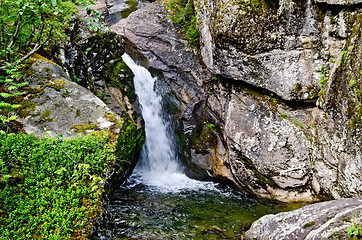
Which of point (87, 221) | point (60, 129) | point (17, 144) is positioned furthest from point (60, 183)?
point (60, 129)

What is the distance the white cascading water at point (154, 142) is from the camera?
9977 mm

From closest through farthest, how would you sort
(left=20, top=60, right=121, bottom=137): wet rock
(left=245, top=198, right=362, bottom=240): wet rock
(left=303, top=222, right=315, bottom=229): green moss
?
(left=245, top=198, right=362, bottom=240): wet rock → (left=303, top=222, right=315, bottom=229): green moss → (left=20, top=60, right=121, bottom=137): wet rock

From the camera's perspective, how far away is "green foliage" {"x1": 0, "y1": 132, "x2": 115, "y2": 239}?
11.7 feet

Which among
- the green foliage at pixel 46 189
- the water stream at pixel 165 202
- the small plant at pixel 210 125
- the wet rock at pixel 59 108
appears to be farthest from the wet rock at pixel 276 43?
the green foliage at pixel 46 189

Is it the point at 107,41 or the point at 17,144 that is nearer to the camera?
the point at 17,144

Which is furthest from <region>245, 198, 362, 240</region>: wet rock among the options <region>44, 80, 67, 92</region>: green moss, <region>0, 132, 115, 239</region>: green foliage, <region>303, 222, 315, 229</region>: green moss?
<region>44, 80, 67, 92</region>: green moss

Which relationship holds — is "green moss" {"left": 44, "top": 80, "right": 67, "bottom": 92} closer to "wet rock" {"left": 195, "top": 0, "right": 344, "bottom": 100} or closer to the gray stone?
"wet rock" {"left": 195, "top": 0, "right": 344, "bottom": 100}

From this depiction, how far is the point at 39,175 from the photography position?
4.15 metres

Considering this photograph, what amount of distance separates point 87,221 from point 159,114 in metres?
7.02

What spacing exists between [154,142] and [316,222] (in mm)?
6896

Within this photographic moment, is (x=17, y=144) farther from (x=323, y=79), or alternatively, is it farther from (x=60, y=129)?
(x=323, y=79)

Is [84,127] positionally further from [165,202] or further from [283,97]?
[283,97]

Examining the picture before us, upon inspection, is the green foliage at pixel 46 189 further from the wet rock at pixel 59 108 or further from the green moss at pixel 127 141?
the green moss at pixel 127 141

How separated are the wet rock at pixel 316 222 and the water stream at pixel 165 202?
1.19 metres
